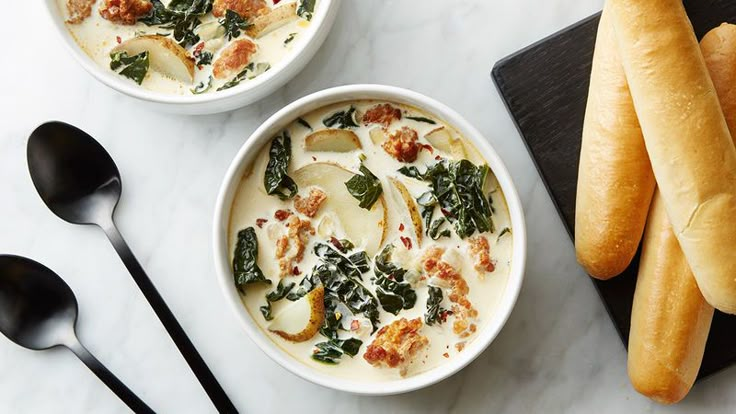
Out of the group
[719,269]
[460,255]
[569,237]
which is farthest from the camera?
[569,237]

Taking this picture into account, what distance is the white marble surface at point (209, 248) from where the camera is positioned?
2412mm

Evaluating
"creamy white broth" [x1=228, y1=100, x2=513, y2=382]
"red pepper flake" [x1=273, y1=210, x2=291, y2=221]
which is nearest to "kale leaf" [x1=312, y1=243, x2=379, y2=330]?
"creamy white broth" [x1=228, y1=100, x2=513, y2=382]

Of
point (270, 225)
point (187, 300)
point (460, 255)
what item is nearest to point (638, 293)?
point (460, 255)

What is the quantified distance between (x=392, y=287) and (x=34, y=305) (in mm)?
966

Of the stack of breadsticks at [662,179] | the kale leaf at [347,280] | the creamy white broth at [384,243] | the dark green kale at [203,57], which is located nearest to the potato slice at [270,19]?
the dark green kale at [203,57]

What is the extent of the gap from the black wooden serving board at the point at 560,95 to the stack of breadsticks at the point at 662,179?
0.42 feet

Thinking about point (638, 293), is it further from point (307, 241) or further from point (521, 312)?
point (307, 241)

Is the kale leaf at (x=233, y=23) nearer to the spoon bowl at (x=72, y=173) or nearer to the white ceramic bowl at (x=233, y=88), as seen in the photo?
the white ceramic bowl at (x=233, y=88)

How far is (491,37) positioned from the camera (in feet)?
8.13

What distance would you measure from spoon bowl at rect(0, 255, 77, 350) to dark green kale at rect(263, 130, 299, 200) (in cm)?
66

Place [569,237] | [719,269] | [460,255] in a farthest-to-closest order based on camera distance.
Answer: [569,237] → [460,255] → [719,269]

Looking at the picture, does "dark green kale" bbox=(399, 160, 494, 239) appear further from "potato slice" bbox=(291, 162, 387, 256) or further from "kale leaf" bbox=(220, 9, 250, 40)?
"kale leaf" bbox=(220, 9, 250, 40)

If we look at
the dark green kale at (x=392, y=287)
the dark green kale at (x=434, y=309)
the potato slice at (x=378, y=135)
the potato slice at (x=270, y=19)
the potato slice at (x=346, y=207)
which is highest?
the potato slice at (x=270, y=19)

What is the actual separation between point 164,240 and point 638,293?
1.24 metres
